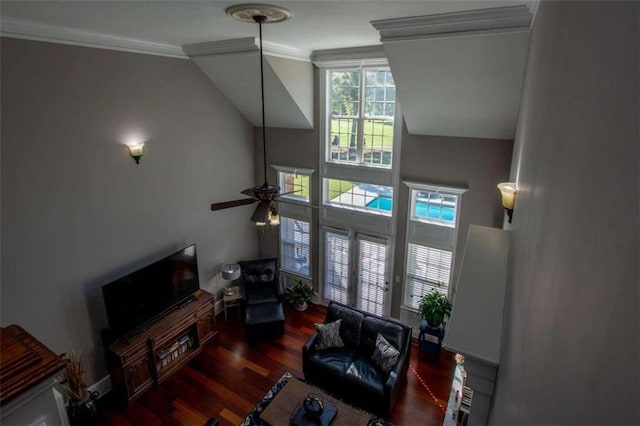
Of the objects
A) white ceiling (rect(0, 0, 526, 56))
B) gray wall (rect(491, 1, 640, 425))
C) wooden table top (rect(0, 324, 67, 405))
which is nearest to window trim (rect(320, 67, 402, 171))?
white ceiling (rect(0, 0, 526, 56))

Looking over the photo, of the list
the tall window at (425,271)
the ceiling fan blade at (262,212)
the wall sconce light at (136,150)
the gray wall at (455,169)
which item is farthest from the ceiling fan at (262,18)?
the tall window at (425,271)

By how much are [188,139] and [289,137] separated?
1.85 metres

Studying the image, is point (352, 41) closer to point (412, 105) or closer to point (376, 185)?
point (412, 105)

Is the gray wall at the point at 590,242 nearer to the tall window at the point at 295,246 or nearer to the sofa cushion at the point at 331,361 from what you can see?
the sofa cushion at the point at 331,361

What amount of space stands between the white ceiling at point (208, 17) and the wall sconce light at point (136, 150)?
53.8 inches

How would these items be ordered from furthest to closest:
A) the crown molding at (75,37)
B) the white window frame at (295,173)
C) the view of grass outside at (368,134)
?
1. the white window frame at (295,173)
2. the view of grass outside at (368,134)
3. the crown molding at (75,37)

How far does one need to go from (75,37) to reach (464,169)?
5280mm

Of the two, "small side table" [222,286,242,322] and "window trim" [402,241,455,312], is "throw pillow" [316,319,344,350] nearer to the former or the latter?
"window trim" [402,241,455,312]

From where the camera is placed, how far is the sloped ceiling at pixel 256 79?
5.23m

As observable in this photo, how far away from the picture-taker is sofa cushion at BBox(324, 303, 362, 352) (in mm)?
5805

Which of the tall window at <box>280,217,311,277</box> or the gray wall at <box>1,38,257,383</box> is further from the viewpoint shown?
the tall window at <box>280,217,311,277</box>

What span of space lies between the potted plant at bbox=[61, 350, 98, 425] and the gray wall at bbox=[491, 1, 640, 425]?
510 cm

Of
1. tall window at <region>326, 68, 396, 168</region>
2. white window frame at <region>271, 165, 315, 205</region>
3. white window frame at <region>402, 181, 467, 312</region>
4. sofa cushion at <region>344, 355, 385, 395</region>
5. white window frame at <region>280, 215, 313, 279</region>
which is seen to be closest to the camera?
sofa cushion at <region>344, 355, 385, 395</region>

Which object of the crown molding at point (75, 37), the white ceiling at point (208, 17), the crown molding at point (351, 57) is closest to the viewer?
the white ceiling at point (208, 17)
